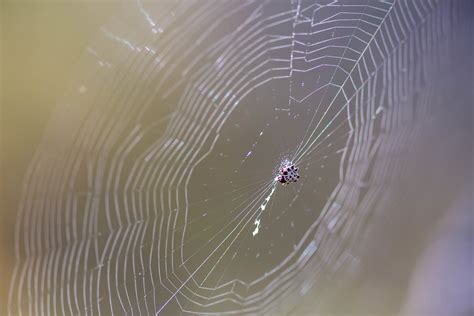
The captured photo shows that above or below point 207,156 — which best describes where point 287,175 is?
above

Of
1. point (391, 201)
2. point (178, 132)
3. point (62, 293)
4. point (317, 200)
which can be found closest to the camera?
point (62, 293)

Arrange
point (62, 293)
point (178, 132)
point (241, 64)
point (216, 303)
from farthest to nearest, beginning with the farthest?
point (216, 303), point (241, 64), point (178, 132), point (62, 293)

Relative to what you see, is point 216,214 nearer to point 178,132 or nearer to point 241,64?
point 178,132

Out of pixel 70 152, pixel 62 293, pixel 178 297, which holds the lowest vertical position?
pixel 62 293

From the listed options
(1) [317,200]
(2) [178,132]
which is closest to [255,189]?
(2) [178,132]

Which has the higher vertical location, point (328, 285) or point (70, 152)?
point (328, 285)
